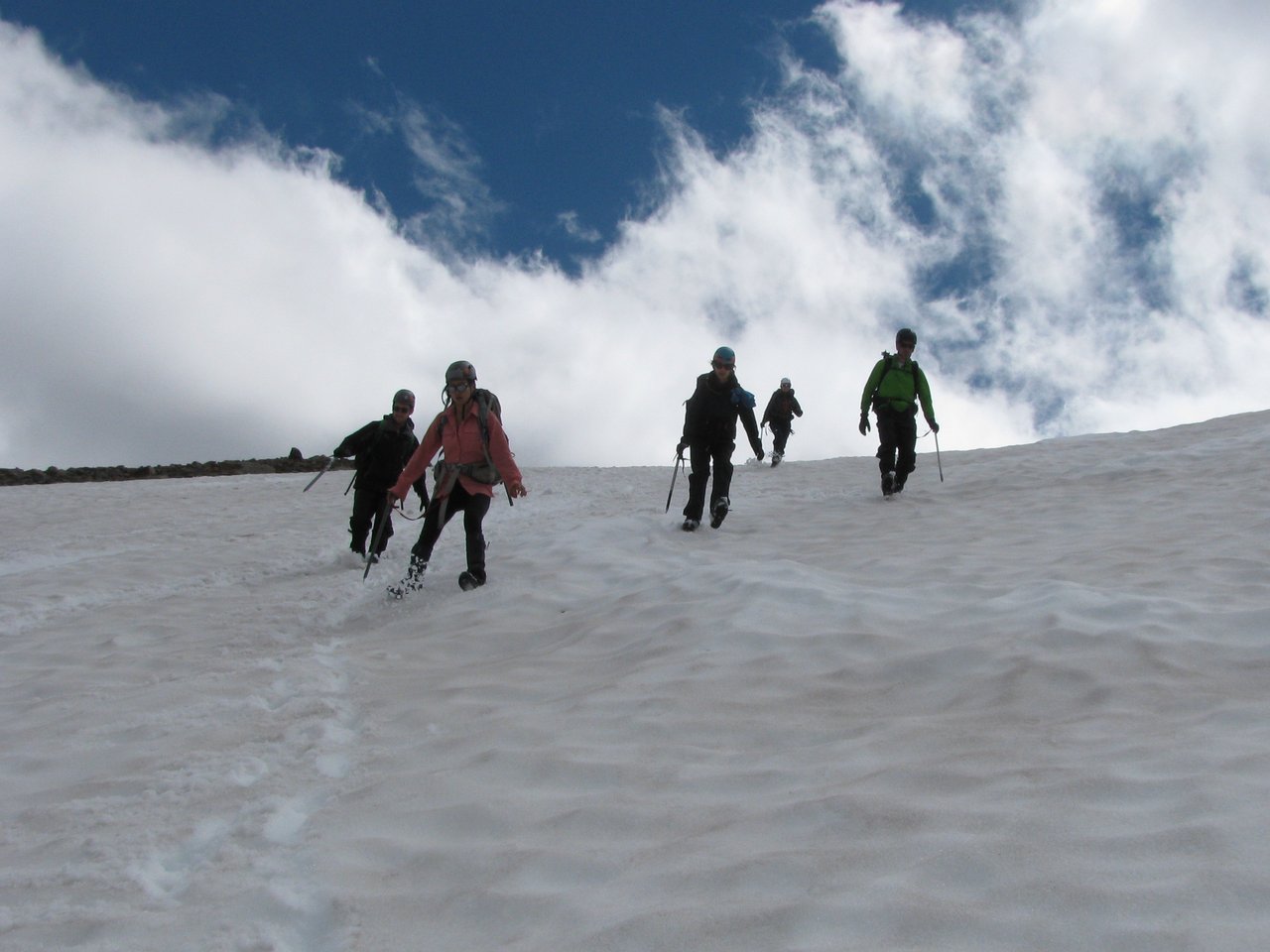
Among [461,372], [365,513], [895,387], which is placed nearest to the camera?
[461,372]

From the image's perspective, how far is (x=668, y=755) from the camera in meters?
4.07

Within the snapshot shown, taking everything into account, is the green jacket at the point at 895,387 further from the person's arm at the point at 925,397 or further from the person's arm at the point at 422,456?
the person's arm at the point at 422,456

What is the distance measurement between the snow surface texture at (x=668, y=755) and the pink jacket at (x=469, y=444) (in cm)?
96

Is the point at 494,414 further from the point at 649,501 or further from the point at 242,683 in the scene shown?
the point at 649,501

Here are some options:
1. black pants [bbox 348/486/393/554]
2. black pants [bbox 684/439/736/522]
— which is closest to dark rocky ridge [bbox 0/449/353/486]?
black pants [bbox 348/486/393/554]

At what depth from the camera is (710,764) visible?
3906 millimetres

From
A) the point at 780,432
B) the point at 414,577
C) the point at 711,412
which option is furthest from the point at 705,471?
the point at 780,432

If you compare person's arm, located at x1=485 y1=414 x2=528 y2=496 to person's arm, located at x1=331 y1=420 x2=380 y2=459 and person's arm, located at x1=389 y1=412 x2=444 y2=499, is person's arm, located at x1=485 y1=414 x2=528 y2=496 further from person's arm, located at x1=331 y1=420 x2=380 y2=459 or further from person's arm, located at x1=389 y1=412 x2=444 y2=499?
person's arm, located at x1=331 y1=420 x2=380 y2=459

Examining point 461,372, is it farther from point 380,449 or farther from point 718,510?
point 718,510

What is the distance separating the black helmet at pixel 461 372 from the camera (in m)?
8.27

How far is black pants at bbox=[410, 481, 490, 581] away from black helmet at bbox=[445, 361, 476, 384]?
3.06 ft

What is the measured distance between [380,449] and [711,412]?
3.67 m

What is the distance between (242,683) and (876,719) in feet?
12.1

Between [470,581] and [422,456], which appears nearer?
[470,581]
